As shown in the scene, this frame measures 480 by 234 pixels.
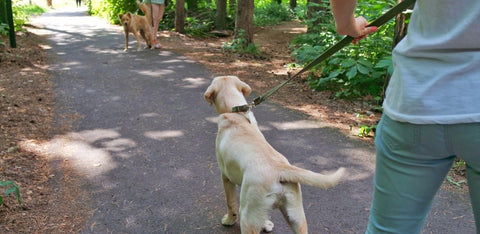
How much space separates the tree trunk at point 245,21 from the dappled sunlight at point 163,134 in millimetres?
5665

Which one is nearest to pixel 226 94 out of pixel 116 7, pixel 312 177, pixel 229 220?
pixel 229 220

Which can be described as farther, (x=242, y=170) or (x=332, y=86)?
(x=332, y=86)

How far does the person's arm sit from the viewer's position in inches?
64.7

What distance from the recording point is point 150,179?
4.07m

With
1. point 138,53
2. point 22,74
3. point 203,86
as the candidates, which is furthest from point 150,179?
point 138,53

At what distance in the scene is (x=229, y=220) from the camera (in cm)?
328

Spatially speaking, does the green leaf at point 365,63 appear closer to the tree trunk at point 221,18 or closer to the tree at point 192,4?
the tree trunk at point 221,18

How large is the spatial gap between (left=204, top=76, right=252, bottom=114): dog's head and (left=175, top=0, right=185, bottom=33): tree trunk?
10.9 metres

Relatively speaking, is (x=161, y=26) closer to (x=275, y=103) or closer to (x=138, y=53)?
(x=138, y=53)

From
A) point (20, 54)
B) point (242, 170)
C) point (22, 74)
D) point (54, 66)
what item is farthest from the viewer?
point (20, 54)

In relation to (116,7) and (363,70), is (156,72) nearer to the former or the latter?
(363,70)

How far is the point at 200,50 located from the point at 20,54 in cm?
471

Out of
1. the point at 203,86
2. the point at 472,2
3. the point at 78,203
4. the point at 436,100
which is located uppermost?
the point at 472,2

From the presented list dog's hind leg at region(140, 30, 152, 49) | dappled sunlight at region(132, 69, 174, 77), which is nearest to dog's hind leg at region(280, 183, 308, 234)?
dappled sunlight at region(132, 69, 174, 77)
